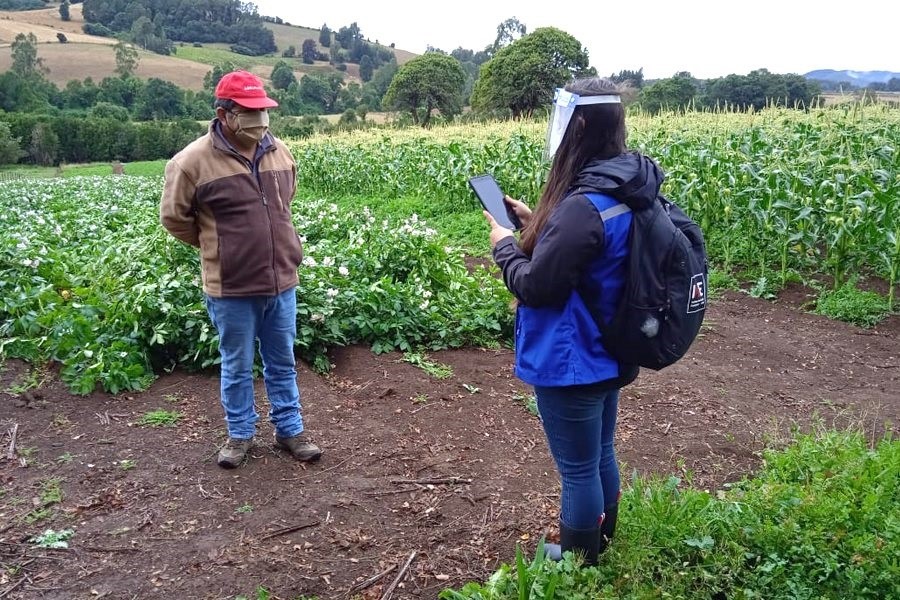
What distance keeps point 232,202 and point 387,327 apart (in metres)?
2.17

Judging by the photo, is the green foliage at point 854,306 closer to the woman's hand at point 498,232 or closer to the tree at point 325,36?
the woman's hand at point 498,232

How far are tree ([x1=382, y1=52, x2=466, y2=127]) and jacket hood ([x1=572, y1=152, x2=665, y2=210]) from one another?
135 ft

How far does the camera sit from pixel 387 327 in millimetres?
5180

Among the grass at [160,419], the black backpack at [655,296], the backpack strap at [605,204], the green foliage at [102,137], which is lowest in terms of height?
the grass at [160,419]

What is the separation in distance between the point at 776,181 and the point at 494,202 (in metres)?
6.17

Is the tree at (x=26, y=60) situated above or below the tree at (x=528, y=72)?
above

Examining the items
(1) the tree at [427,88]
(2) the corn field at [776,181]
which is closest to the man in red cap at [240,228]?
(2) the corn field at [776,181]

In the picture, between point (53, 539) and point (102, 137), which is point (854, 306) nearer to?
point (53, 539)

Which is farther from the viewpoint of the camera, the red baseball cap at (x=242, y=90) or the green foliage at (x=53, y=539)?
the red baseball cap at (x=242, y=90)

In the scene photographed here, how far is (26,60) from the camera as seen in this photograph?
67250 millimetres

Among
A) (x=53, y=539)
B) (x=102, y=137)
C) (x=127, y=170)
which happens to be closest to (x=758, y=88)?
(x=53, y=539)

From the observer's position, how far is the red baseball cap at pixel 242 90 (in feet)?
10.1

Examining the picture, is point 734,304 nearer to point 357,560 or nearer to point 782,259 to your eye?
point 782,259

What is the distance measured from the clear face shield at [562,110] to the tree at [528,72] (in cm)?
3328
